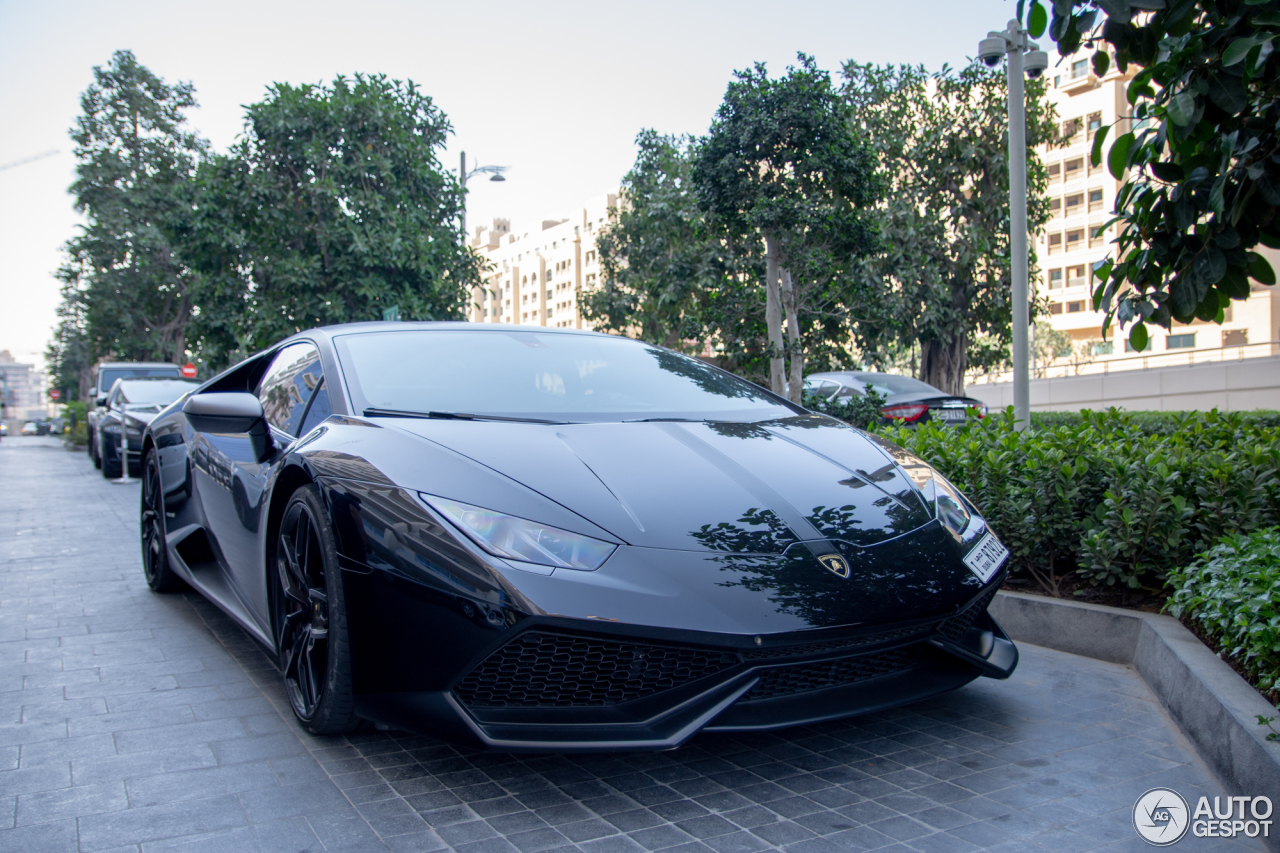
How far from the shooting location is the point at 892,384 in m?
12.7

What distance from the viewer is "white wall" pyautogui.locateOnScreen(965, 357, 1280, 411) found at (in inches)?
903

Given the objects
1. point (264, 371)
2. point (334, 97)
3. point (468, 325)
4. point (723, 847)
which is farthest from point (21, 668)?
point (334, 97)

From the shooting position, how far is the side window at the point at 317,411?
10.2ft

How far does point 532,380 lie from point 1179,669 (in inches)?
89.1

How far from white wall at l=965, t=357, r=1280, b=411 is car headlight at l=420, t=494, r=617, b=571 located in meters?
23.5

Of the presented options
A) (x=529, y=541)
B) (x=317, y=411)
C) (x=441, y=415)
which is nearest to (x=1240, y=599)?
(x=529, y=541)

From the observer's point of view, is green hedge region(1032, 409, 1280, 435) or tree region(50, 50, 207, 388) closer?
green hedge region(1032, 409, 1280, 435)

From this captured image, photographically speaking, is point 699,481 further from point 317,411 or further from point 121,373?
point 121,373

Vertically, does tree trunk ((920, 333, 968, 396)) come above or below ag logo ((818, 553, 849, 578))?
above

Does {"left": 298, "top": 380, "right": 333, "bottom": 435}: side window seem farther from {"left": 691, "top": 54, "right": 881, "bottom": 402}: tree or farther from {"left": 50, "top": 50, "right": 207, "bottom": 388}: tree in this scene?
{"left": 50, "top": 50, "right": 207, "bottom": 388}: tree

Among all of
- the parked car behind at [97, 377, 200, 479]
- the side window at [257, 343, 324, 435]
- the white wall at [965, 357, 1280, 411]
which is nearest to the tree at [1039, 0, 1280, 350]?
the side window at [257, 343, 324, 435]

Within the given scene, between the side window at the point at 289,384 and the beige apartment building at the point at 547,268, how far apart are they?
319ft

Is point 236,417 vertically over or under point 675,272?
under

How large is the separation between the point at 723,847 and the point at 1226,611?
5.86 ft
